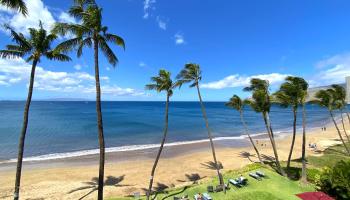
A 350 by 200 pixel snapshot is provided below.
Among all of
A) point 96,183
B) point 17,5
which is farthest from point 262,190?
point 17,5

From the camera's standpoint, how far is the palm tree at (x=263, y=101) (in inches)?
886

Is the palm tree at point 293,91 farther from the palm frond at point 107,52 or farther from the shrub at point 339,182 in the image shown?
the palm frond at point 107,52

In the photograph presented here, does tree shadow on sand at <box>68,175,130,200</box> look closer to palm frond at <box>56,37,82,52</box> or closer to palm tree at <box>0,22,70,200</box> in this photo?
palm tree at <box>0,22,70,200</box>

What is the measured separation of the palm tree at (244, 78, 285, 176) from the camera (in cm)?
2250

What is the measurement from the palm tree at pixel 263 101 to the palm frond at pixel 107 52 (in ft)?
50.3

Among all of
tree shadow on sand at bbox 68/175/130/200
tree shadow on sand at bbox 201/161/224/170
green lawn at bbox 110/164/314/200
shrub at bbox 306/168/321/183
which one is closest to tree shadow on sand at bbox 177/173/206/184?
tree shadow on sand at bbox 201/161/224/170

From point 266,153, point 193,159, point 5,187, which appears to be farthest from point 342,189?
point 5,187

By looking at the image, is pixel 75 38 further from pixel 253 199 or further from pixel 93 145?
pixel 93 145

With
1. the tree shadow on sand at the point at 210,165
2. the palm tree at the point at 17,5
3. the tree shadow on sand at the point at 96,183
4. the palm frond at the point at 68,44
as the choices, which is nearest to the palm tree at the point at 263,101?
the tree shadow on sand at the point at 210,165

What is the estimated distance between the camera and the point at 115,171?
28.8 meters

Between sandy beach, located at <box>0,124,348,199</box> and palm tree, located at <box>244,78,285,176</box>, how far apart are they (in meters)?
8.59

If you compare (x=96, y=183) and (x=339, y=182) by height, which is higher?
(x=339, y=182)

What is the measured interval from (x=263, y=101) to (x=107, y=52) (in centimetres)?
1607

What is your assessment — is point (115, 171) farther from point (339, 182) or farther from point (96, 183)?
point (339, 182)
